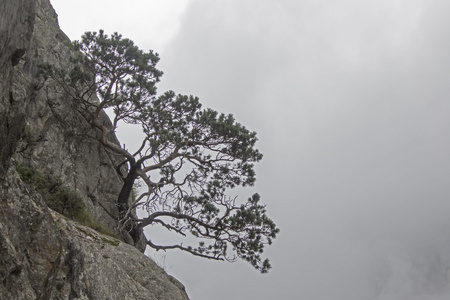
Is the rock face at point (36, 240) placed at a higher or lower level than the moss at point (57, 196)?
lower

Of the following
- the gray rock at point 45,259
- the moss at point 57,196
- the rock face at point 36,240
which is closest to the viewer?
the rock face at point 36,240

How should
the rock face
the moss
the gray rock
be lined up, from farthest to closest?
the moss, the gray rock, the rock face

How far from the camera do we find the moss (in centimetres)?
1427

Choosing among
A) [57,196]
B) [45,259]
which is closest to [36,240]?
[45,259]

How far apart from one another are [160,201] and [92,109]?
233 inches

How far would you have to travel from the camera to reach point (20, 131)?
9406 mm

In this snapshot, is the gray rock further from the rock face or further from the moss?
the moss

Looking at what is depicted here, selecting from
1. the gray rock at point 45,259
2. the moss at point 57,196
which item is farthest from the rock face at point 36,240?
the moss at point 57,196

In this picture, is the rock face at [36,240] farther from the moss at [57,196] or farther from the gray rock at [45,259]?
the moss at [57,196]

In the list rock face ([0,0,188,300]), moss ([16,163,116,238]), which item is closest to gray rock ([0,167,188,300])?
rock face ([0,0,188,300])

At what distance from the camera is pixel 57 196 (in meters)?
14.7

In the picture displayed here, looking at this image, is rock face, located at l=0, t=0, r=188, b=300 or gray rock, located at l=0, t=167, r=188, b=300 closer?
rock face, located at l=0, t=0, r=188, b=300

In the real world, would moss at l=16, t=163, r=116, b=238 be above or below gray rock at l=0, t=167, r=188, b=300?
above

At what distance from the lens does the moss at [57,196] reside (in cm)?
1427
